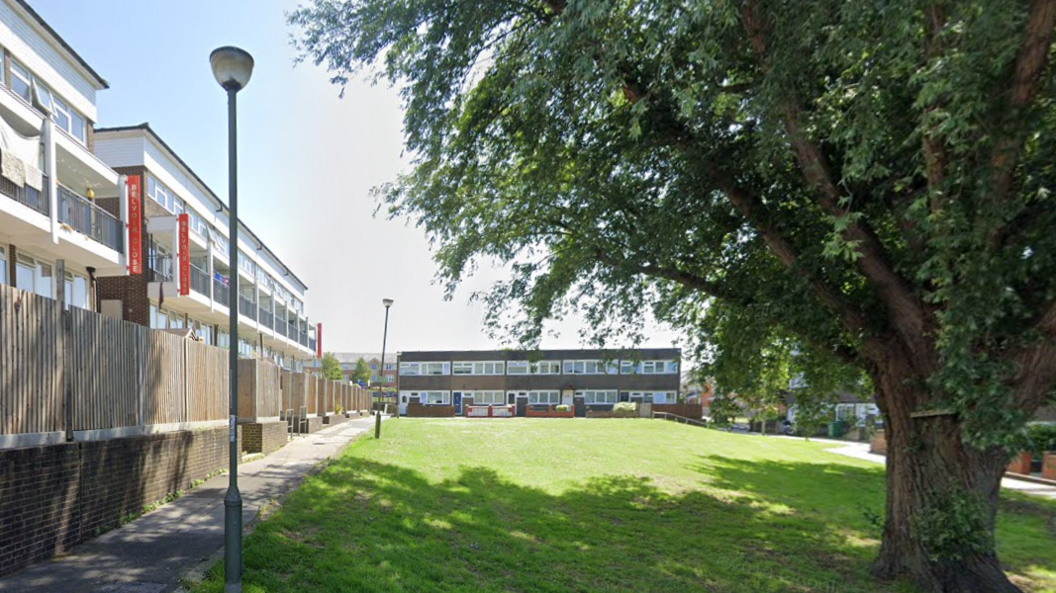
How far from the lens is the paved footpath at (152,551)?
4852 millimetres

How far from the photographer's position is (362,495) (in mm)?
9648

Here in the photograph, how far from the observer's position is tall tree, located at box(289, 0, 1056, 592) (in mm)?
5559

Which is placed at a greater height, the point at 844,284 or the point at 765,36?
the point at 765,36

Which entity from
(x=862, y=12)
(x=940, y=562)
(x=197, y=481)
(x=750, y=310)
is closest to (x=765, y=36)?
(x=862, y=12)

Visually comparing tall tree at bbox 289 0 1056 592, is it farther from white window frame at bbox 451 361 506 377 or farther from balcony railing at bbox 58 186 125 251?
white window frame at bbox 451 361 506 377

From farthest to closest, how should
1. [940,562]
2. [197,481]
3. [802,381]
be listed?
1. [802,381]
2. [197,481]
3. [940,562]

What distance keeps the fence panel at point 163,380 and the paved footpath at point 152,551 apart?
1.29m

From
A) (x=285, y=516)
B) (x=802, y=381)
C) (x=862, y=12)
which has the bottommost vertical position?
(x=285, y=516)

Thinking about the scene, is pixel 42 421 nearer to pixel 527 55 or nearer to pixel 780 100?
pixel 527 55

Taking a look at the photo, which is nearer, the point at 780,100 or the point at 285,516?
the point at 780,100

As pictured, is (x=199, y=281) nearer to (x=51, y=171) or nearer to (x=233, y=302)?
(x=51, y=171)

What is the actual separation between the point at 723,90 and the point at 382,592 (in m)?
7.23

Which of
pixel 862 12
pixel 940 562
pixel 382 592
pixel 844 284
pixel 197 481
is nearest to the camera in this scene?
pixel 862 12

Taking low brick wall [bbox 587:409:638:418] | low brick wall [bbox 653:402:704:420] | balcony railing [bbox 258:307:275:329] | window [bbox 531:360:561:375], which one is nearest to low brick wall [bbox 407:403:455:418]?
low brick wall [bbox 587:409:638:418]
